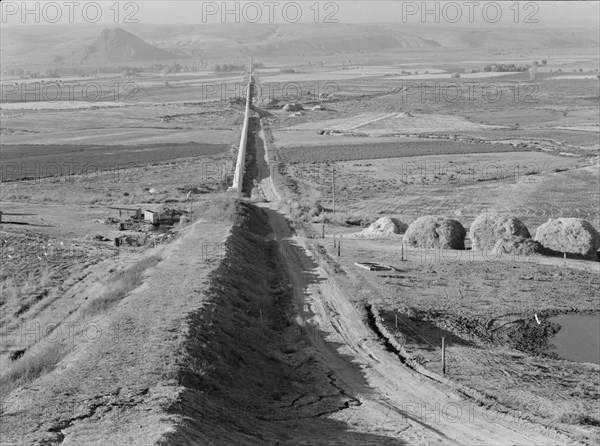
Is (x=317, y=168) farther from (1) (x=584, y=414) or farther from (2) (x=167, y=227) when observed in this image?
(1) (x=584, y=414)

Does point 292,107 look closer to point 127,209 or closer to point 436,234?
→ point 127,209

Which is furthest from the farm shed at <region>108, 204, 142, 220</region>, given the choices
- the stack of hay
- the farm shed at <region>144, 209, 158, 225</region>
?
the stack of hay

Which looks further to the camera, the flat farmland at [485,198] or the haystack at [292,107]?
the haystack at [292,107]

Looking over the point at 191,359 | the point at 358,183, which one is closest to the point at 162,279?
the point at 191,359

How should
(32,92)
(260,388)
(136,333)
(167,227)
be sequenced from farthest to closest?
1. (32,92)
2. (167,227)
3. (136,333)
4. (260,388)

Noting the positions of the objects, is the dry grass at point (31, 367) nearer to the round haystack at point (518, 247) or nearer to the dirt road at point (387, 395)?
the dirt road at point (387, 395)

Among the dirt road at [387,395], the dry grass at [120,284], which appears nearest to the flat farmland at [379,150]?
the dry grass at [120,284]

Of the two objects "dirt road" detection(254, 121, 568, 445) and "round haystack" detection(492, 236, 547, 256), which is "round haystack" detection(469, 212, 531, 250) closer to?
"round haystack" detection(492, 236, 547, 256)
